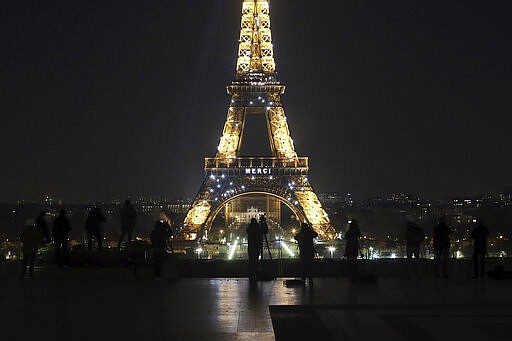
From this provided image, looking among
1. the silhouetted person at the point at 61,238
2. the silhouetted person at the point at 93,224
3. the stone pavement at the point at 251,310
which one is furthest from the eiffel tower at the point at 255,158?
the stone pavement at the point at 251,310

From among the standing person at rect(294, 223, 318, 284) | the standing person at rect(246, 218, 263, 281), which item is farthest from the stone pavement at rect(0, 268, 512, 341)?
the standing person at rect(246, 218, 263, 281)

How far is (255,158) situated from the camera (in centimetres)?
7069

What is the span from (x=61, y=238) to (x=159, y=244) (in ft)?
8.68

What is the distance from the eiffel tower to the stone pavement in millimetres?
47148

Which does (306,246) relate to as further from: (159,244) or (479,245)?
(479,245)

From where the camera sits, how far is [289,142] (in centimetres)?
6900

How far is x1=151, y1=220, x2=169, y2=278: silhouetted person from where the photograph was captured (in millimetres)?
20422

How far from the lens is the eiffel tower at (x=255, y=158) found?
65.9 m

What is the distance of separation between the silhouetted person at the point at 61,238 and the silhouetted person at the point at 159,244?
201cm

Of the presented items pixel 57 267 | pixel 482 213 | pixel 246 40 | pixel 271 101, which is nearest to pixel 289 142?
pixel 271 101

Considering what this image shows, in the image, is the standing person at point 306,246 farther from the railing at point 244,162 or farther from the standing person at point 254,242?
the railing at point 244,162

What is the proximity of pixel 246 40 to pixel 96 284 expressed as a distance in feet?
158

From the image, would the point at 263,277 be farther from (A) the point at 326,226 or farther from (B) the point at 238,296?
(A) the point at 326,226

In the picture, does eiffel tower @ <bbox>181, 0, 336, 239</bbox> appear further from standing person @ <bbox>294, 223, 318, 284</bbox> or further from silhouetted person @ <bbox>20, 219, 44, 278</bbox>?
silhouetted person @ <bbox>20, 219, 44, 278</bbox>
